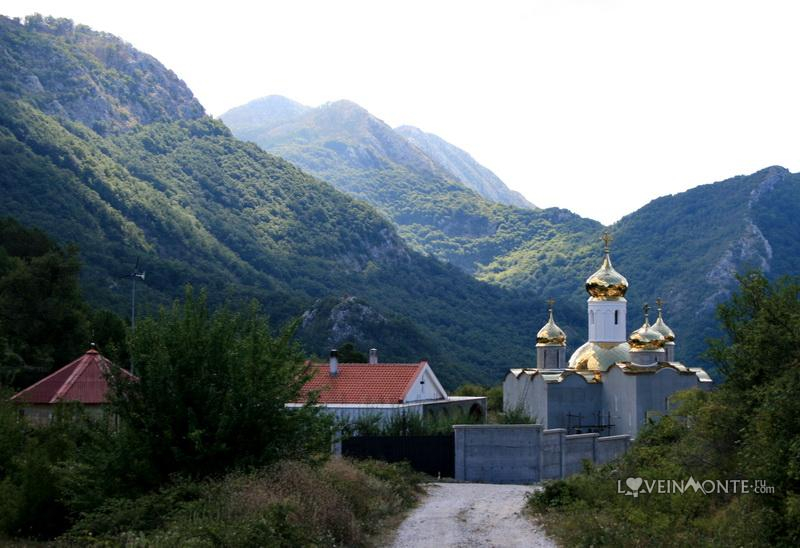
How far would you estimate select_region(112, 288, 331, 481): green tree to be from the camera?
1859cm

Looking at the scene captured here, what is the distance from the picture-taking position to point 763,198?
399 ft

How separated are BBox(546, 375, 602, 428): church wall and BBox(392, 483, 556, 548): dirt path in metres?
17.2

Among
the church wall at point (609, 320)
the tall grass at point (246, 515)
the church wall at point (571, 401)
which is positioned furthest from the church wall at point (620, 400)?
the tall grass at point (246, 515)

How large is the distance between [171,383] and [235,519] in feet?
12.1

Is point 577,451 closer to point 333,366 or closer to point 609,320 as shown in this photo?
point 333,366

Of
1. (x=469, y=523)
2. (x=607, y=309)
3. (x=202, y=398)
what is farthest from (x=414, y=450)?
(x=607, y=309)

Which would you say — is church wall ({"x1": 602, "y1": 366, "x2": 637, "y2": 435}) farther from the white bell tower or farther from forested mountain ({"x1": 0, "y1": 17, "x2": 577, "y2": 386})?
forested mountain ({"x1": 0, "y1": 17, "x2": 577, "y2": 386})

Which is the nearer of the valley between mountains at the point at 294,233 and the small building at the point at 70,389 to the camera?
the small building at the point at 70,389

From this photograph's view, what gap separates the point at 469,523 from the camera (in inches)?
842

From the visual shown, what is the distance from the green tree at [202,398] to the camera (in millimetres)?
18594

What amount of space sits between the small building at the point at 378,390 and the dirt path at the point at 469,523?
10921 millimetres

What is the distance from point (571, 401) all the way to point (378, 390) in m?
9.26

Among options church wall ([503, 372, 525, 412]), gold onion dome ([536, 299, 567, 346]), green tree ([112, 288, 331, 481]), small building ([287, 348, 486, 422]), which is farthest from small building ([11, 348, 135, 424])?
gold onion dome ([536, 299, 567, 346])

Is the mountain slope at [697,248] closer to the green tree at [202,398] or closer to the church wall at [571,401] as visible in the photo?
the church wall at [571,401]
